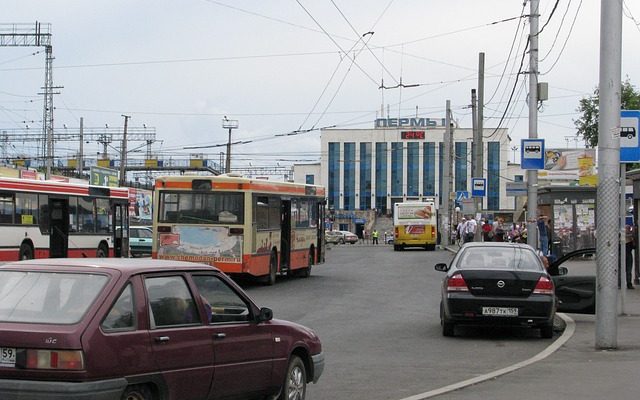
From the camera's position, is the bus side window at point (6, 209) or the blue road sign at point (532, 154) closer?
the blue road sign at point (532, 154)

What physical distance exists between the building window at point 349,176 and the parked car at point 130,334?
113269 millimetres

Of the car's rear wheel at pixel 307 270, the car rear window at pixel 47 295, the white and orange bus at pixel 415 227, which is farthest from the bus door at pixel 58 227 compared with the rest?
the white and orange bus at pixel 415 227

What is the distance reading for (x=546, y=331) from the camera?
49.3ft

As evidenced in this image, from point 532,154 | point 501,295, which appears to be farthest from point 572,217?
point 501,295

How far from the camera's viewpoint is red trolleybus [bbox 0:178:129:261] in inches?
1026

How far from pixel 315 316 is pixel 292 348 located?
9.48 meters

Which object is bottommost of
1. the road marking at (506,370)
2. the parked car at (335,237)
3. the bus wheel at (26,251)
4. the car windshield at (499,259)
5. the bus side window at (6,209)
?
the parked car at (335,237)

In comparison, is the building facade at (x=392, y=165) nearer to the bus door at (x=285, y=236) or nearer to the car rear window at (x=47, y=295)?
the bus door at (x=285, y=236)

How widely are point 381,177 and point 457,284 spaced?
355 feet

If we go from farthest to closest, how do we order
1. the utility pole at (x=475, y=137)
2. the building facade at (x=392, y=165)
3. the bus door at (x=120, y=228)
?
the building facade at (x=392, y=165) → the utility pole at (x=475, y=137) → the bus door at (x=120, y=228)

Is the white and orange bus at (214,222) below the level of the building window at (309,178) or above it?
below

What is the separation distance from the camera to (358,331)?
52.9 ft

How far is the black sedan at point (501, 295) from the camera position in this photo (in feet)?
47.5

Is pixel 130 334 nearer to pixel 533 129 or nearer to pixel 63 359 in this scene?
pixel 63 359
